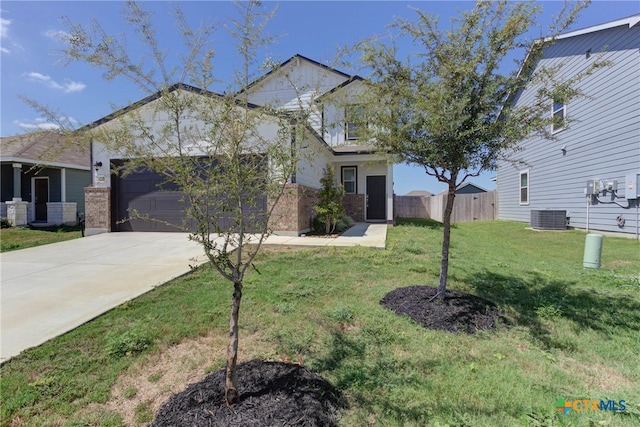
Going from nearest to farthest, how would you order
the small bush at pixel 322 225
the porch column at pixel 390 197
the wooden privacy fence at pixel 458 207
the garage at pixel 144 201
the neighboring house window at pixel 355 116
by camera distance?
the neighboring house window at pixel 355 116, the garage at pixel 144 201, the small bush at pixel 322 225, the porch column at pixel 390 197, the wooden privacy fence at pixel 458 207

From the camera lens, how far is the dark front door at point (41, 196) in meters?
15.4

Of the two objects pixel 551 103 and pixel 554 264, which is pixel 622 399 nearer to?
pixel 551 103

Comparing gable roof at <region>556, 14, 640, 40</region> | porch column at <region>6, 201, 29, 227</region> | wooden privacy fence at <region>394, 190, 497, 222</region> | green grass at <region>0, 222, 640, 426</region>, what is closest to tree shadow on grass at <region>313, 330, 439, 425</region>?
green grass at <region>0, 222, 640, 426</region>

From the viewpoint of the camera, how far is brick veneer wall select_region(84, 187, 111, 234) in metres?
10.3

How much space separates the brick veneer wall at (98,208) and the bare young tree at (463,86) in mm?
10047

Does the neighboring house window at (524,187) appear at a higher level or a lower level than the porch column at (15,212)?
higher

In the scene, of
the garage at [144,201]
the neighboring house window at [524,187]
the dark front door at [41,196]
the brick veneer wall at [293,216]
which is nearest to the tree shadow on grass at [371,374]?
the brick veneer wall at [293,216]

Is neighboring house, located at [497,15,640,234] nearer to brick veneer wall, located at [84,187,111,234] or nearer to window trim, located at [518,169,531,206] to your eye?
window trim, located at [518,169,531,206]

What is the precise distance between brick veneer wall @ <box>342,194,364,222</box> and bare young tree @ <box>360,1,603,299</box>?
950 centimetres

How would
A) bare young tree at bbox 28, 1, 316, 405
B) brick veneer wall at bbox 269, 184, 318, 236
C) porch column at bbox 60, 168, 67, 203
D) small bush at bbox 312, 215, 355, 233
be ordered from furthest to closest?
porch column at bbox 60, 168, 67, 203
small bush at bbox 312, 215, 355, 233
brick veneer wall at bbox 269, 184, 318, 236
bare young tree at bbox 28, 1, 316, 405

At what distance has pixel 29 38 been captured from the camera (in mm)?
4262

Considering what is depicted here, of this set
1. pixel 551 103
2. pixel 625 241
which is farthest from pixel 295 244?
pixel 625 241

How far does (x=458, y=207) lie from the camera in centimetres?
1972

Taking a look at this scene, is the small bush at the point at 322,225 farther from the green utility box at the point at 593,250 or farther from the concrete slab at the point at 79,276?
the green utility box at the point at 593,250
